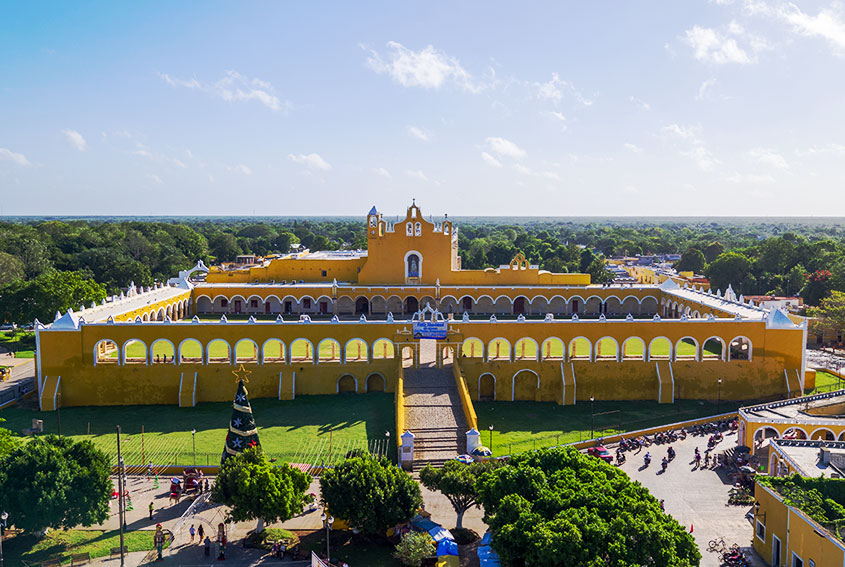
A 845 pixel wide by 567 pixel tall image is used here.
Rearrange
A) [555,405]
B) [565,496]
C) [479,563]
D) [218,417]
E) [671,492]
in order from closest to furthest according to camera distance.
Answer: [565,496], [479,563], [671,492], [218,417], [555,405]

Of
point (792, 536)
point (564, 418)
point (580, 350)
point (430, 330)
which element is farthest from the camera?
point (580, 350)

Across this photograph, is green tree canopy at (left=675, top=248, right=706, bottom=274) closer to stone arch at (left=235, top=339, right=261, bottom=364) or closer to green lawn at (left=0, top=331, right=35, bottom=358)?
stone arch at (left=235, top=339, right=261, bottom=364)

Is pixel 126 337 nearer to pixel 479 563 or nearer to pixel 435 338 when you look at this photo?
pixel 435 338

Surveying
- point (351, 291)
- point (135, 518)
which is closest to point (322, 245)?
point (351, 291)

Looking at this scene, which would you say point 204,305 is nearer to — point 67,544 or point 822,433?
point 67,544

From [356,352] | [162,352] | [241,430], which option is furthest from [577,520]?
[162,352]

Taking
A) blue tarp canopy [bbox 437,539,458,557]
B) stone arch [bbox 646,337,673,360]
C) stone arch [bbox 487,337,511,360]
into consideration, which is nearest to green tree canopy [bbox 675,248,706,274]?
stone arch [bbox 646,337,673,360]
